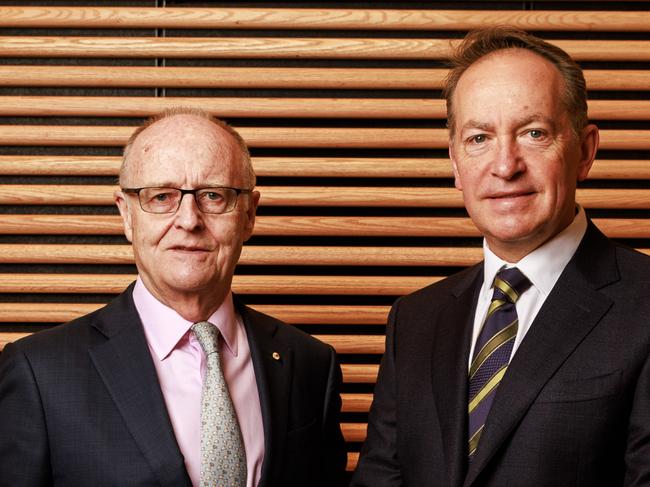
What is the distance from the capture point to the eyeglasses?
6.58 feet

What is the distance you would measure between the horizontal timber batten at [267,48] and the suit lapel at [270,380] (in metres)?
1.02

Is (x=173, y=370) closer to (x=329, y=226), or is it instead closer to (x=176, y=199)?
(x=176, y=199)

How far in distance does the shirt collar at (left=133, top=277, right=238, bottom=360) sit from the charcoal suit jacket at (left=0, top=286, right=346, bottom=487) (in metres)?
0.03

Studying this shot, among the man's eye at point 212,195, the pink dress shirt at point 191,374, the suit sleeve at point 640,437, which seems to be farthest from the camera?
the man's eye at point 212,195

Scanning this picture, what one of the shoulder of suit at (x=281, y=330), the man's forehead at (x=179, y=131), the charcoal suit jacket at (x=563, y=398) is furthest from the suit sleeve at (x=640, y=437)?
the man's forehead at (x=179, y=131)

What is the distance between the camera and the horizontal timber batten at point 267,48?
2.81 metres

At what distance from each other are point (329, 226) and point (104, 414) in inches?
46.6

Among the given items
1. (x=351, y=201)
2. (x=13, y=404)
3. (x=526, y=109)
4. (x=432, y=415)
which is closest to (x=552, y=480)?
(x=432, y=415)

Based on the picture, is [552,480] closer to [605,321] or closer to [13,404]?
[605,321]

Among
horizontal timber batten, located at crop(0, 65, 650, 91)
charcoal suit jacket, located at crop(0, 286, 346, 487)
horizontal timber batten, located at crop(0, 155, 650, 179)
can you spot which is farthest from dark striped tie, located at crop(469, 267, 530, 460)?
horizontal timber batten, located at crop(0, 65, 650, 91)

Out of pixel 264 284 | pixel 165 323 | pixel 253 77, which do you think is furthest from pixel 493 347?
pixel 253 77

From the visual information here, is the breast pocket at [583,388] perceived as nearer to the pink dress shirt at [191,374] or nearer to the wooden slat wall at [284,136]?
the pink dress shirt at [191,374]

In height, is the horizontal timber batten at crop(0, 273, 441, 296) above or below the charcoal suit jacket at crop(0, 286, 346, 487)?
above

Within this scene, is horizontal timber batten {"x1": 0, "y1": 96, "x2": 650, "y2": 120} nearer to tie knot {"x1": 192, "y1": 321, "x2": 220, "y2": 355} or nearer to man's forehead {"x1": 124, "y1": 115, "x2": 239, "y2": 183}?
man's forehead {"x1": 124, "y1": 115, "x2": 239, "y2": 183}
